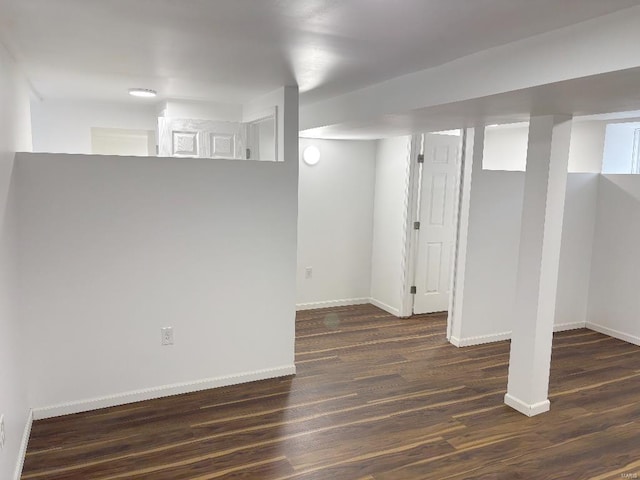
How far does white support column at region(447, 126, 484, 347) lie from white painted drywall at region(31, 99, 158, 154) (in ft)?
9.85

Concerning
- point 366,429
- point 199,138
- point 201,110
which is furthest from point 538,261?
point 201,110

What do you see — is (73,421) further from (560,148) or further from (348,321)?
(560,148)

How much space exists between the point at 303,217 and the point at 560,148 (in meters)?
2.98

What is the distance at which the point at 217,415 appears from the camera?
311 cm

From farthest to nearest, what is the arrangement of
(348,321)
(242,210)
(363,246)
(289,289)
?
(363,246), (348,321), (289,289), (242,210)

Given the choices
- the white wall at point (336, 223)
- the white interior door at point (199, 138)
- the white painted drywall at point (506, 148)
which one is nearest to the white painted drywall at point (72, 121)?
the white interior door at point (199, 138)

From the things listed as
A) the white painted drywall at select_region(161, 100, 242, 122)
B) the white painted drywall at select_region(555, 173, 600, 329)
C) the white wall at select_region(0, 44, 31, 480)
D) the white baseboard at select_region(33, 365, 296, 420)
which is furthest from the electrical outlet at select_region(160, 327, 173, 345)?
the white painted drywall at select_region(555, 173, 600, 329)

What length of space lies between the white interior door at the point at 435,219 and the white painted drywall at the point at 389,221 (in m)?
0.20

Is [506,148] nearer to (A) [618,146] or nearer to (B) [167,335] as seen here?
(A) [618,146]

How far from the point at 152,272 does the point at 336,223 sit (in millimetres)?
2794

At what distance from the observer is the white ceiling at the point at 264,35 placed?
179 centimetres

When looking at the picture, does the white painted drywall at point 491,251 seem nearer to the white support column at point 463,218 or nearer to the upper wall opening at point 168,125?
the white support column at point 463,218

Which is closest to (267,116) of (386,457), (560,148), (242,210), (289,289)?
(242,210)

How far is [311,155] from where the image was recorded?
5355 mm
